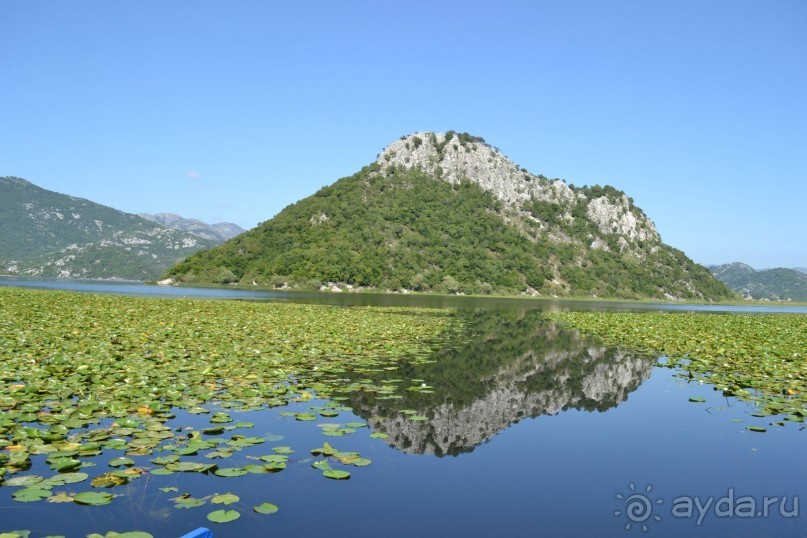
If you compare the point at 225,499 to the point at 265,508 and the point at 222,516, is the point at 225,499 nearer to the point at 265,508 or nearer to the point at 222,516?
the point at 222,516

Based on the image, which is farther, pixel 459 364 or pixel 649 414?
pixel 459 364

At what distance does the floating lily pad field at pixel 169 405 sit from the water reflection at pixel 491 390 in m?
0.84

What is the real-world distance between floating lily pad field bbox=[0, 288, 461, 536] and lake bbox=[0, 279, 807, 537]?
135 mm

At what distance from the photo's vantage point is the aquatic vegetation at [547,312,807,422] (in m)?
15.5

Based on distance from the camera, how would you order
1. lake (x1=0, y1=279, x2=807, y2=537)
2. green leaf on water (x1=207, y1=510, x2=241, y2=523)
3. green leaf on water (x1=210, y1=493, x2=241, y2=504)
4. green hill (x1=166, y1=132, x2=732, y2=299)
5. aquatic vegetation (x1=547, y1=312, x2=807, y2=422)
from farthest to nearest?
green hill (x1=166, y1=132, x2=732, y2=299) → aquatic vegetation (x1=547, y1=312, x2=807, y2=422) → green leaf on water (x1=210, y1=493, x2=241, y2=504) → lake (x1=0, y1=279, x2=807, y2=537) → green leaf on water (x1=207, y1=510, x2=241, y2=523)

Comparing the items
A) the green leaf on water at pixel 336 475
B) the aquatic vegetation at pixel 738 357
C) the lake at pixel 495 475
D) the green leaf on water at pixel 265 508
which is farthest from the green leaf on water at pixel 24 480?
the aquatic vegetation at pixel 738 357

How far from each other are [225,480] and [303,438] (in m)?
2.46

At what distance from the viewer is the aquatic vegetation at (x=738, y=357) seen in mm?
15484

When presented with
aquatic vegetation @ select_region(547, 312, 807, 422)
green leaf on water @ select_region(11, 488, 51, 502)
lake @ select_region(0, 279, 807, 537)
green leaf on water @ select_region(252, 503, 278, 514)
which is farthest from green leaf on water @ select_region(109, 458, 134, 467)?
aquatic vegetation @ select_region(547, 312, 807, 422)

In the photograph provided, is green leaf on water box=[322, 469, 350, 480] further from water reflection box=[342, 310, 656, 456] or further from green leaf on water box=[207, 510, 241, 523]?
water reflection box=[342, 310, 656, 456]

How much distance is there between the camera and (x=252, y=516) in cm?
689

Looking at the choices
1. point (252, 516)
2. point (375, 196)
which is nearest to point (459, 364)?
point (252, 516)

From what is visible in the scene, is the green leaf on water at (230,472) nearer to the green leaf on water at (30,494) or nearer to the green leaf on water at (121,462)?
the green leaf on water at (121,462)

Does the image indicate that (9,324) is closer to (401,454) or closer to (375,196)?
(401,454)
